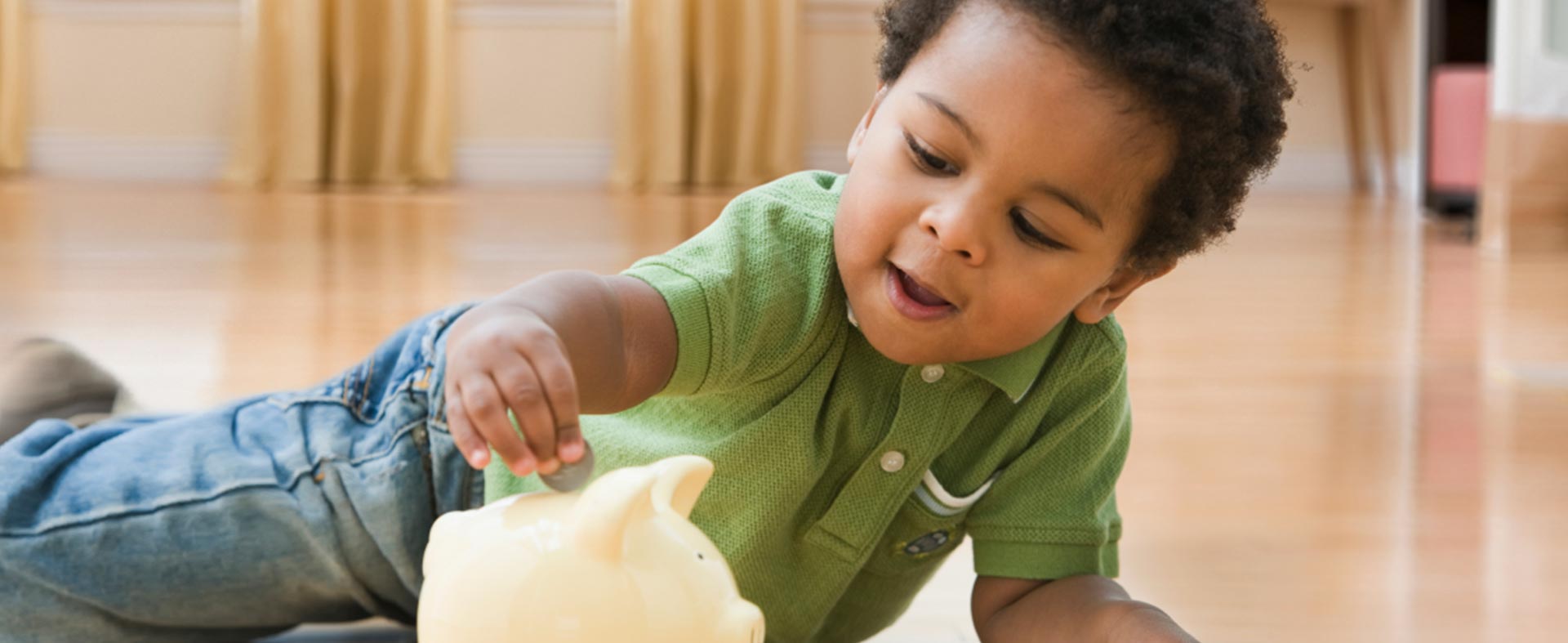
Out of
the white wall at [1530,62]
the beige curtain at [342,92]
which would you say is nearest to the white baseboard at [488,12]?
the beige curtain at [342,92]

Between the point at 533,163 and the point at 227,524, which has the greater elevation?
the point at 227,524

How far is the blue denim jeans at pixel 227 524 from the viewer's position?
2.66 ft

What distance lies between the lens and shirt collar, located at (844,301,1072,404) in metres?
0.70

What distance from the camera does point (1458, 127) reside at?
3.21 m

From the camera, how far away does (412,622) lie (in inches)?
33.9

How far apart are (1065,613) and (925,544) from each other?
0.24 ft

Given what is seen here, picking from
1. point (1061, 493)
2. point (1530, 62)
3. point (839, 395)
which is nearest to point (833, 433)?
point (839, 395)

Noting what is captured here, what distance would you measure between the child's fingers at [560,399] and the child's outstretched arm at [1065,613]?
11.3 inches

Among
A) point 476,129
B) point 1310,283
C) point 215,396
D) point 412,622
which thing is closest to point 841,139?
point 476,129

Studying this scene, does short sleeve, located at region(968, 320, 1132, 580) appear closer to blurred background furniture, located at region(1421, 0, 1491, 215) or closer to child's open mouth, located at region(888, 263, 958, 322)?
child's open mouth, located at region(888, 263, 958, 322)

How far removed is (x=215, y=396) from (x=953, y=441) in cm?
77

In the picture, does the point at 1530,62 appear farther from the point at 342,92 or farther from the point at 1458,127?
the point at 342,92

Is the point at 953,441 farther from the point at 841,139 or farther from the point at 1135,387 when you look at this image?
the point at 841,139

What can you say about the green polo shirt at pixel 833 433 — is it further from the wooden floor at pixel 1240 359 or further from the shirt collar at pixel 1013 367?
the wooden floor at pixel 1240 359
